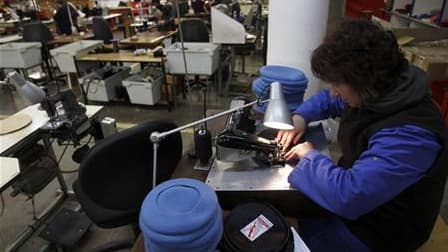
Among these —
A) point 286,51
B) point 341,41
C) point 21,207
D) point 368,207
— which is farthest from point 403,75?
point 21,207

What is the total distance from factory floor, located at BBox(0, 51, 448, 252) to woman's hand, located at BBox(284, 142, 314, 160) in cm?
54

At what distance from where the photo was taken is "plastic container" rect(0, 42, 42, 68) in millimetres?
3455

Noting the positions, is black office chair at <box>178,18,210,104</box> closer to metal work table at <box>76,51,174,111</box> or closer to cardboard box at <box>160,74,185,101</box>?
cardboard box at <box>160,74,185,101</box>

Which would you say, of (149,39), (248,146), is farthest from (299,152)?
(149,39)

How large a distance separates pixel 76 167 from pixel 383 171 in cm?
237

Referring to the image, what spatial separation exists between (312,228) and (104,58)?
305cm

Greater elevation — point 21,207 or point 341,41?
point 341,41

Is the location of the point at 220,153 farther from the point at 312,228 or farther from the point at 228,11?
the point at 228,11

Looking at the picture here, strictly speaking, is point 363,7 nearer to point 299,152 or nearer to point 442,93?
point 442,93

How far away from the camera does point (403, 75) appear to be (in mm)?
833

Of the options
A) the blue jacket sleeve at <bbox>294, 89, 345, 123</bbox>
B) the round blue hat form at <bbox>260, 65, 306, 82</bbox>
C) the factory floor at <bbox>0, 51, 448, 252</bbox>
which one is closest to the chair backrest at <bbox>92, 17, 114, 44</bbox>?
the factory floor at <bbox>0, 51, 448, 252</bbox>

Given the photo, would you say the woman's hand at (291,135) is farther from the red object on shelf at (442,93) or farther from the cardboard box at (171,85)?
the cardboard box at (171,85)

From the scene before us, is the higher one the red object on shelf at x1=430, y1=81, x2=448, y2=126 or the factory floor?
the red object on shelf at x1=430, y1=81, x2=448, y2=126

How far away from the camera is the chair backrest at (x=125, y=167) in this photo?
100 centimetres
